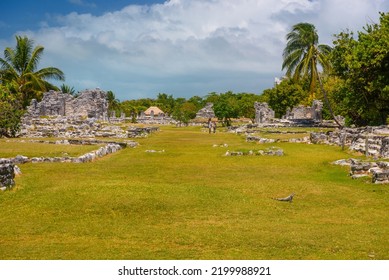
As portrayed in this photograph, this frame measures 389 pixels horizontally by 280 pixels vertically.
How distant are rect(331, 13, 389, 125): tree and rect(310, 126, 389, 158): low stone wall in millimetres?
2892

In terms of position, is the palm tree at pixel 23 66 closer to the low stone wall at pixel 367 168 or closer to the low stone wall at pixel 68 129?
the low stone wall at pixel 68 129

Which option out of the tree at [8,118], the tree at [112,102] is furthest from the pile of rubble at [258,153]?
the tree at [112,102]

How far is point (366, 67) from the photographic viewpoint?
3020 centimetres

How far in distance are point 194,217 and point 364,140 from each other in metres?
18.3

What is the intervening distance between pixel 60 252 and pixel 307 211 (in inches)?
274

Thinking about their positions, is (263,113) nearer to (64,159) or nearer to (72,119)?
(72,119)

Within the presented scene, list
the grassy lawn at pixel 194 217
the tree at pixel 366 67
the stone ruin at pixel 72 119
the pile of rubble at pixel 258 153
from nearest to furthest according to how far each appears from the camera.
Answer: the grassy lawn at pixel 194 217 → the pile of rubble at pixel 258 153 → the tree at pixel 366 67 → the stone ruin at pixel 72 119

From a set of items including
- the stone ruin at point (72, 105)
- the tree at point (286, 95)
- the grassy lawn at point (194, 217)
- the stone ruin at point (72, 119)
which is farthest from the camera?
the tree at point (286, 95)

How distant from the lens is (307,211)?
12586mm

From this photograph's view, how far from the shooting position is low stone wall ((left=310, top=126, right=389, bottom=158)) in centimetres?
2259

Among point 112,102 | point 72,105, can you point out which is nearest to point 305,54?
point 72,105

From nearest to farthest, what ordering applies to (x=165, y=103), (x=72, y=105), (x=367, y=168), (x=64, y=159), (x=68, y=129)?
(x=367, y=168) → (x=64, y=159) → (x=68, y=129) → (x=72, y=105) → (x=165, y=103)

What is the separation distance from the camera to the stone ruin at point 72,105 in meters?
55.0

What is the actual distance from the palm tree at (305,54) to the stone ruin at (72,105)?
23.7m
